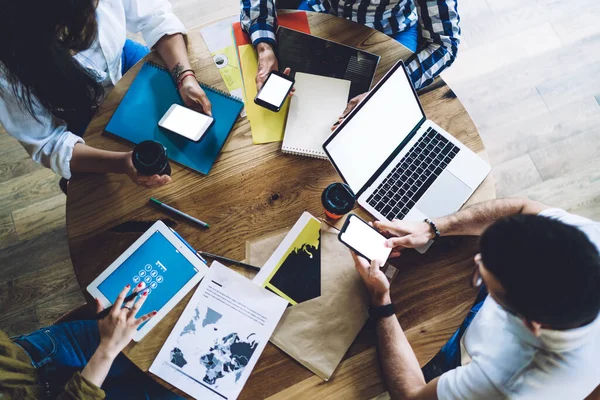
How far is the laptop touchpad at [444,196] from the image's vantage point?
4.21 ft

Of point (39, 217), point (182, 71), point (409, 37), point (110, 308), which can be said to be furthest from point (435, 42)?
point (39, 217)

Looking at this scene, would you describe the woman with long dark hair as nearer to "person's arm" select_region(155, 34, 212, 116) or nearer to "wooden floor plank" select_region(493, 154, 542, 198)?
"person's arm" select_region(155, 34, 212, 116)

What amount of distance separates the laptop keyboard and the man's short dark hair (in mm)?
348

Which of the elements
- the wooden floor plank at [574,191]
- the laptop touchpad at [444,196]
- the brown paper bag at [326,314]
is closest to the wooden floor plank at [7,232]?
the brown paper bag at [326,314]

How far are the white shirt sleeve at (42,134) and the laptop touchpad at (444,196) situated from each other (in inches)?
41.8

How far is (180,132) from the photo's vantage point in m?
1.27

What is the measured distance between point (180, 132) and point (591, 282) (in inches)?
43.9

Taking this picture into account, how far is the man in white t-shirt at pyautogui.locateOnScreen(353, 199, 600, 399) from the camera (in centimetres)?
92

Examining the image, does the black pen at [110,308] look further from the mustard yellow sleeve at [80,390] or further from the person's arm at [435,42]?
the person's arm at [435,42]

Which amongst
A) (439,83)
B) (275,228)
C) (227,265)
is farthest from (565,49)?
(227,265)

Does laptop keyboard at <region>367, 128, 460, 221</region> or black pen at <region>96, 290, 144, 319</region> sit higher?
laptop keyboard at <region>367, 128, 460, 221</region>

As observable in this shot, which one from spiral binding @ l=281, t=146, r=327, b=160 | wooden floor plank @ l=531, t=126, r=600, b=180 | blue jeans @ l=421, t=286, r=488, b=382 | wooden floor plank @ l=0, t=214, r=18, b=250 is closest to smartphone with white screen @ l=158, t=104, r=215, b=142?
spiral binding @ l=281, t=146, r=327, b=160

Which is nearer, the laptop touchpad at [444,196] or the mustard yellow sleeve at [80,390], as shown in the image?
the mustard yellow sleeve at [80,390]

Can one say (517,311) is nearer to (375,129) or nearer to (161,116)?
(375,129)
